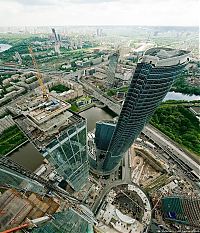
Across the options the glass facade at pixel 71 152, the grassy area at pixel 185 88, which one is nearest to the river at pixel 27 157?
the glass facade at pixel 71 152

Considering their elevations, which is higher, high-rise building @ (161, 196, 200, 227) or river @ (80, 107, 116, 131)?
high-rise building @ (161, 196, 200, 227)

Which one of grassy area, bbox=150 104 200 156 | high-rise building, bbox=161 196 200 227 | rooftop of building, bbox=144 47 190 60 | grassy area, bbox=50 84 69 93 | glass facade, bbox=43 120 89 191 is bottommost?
grassy area, bbox=50 84 69 93

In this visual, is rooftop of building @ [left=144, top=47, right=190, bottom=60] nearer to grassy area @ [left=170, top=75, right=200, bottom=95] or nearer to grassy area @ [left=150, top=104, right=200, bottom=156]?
grassy area @ [left=150, top=104, right=200, bottom=156]

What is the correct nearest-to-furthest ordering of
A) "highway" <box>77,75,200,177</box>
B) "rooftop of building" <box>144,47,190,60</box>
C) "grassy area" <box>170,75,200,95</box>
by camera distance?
"rooftop of building" <box>144,47,190,60</box> < "highway" <box>77,75,200,177</box> < "grassy area" <box>170,75,200,95</box>

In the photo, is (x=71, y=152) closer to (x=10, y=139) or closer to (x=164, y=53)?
(x=164, y=53)

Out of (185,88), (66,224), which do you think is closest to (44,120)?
(66,224)

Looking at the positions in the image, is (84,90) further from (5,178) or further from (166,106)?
(5,178)

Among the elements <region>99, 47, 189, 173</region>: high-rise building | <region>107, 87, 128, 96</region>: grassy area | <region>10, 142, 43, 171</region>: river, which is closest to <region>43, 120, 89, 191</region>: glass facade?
<region>99, 47, 189, 173</region>: high-rise building
